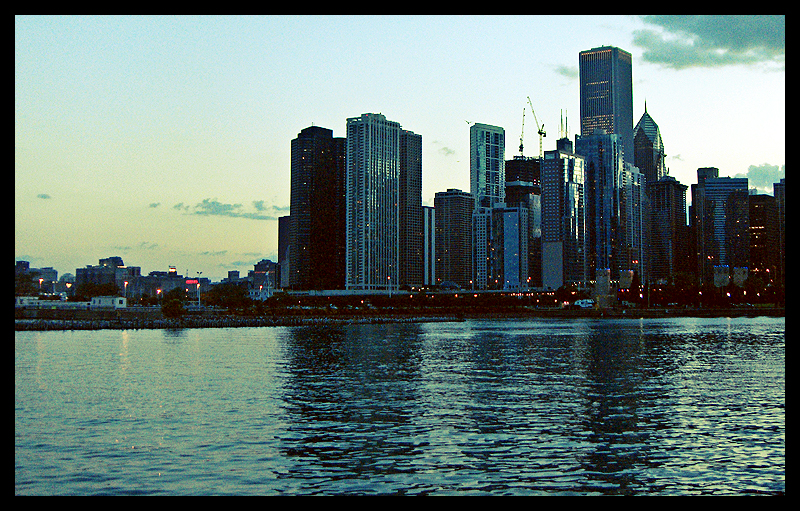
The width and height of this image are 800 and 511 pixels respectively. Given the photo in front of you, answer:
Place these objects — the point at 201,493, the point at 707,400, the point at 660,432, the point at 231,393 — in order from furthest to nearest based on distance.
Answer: the point at 231,393 < the point at 707,400 < the point at 660,432 < the point at 201,493

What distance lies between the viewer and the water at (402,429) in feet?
93.4

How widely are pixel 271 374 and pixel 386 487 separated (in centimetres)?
4726

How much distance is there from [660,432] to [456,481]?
15854 millimetres

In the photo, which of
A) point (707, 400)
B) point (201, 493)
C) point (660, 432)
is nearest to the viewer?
point (201, 493)

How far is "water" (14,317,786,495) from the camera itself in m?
28.5

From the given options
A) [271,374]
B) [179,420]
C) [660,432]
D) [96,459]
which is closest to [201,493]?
[96,459]

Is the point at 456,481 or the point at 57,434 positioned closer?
the point at 456,481

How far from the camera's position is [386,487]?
2717cm

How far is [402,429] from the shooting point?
3994 cm
